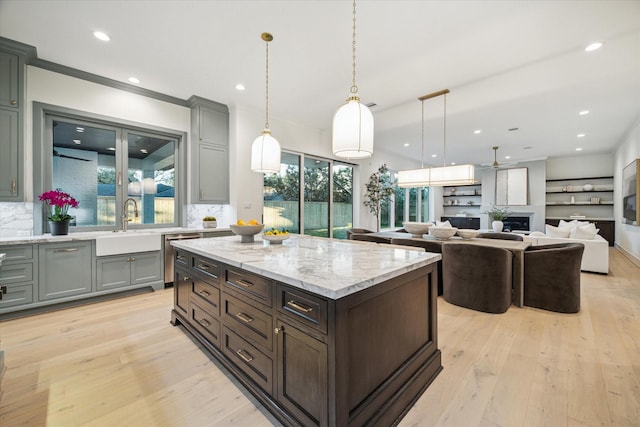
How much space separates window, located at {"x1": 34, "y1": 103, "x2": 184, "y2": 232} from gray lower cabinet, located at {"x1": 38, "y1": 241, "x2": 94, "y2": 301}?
2.03ft

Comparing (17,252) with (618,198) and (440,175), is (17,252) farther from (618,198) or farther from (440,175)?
(618,198)

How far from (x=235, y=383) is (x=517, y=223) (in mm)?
10859

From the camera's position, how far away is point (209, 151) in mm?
4562

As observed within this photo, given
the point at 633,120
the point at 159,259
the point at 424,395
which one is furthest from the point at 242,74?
the point at 633,120

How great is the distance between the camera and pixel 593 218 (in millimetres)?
8578

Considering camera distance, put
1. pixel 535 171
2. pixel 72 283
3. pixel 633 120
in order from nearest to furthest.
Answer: pixel 72 283 → pixel 633 120 → pixel 535 171

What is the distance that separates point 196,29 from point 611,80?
5.22 meters

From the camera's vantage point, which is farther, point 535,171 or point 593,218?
point 535,171

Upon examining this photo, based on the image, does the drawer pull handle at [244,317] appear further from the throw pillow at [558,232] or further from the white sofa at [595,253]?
the throw pillow at [558,232]

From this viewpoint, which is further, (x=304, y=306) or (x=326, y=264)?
(x=326, y=264)

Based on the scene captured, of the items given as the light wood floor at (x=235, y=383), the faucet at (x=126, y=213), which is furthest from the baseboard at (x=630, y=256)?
the faucet at (x=126, y=213)

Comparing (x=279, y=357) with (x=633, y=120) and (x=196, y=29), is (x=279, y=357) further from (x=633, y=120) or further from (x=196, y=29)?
(x=633, y=120)

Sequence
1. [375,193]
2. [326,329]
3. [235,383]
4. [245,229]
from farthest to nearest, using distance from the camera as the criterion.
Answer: [375,193]
[245,229]
[235,383]
[326,329]

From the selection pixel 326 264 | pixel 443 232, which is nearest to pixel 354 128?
pixel 326 264
